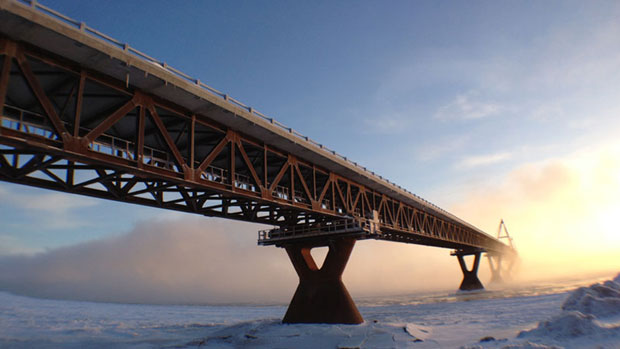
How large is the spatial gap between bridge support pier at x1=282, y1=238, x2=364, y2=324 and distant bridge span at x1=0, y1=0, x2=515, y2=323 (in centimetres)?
9

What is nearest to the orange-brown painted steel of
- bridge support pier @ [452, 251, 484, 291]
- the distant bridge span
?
bridge support pier @ [452, 251, 484, 291]

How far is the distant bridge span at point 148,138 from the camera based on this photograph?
12.6 m

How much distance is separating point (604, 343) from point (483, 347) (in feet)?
12.0

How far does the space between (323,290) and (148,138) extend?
1803 cm

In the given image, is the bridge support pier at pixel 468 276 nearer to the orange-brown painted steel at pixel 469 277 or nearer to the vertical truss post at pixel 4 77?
the orange-brown painted steel at pixel 469 277

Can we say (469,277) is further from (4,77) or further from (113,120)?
(4,77)

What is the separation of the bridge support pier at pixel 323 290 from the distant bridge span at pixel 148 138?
9 centimetres

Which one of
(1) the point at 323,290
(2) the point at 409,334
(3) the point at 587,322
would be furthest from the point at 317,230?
(3) the point at 587,322

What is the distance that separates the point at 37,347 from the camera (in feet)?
65.5

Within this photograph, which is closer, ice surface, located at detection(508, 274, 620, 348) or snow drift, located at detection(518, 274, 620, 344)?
ice surface, located at detection(508, 274, 620, 348)

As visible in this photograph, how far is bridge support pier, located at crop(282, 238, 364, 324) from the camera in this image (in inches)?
1107

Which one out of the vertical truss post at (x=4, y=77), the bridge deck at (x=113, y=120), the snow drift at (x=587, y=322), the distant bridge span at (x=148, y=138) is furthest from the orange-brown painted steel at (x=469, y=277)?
the vertical truss post at (x=4, y=77)

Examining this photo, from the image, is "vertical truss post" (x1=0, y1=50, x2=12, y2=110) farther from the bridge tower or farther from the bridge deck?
the bridge tower

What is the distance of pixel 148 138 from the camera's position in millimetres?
21375
